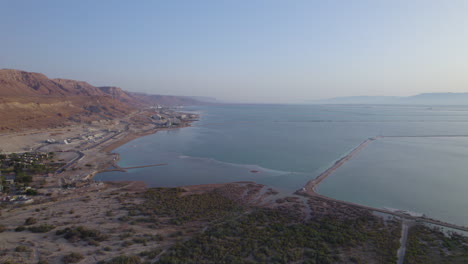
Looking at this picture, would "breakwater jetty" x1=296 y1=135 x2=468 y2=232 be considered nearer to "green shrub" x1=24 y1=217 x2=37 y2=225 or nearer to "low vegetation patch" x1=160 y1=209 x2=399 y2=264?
"low vegetation patch" x1=160 y1=209 x2=399 y2=264

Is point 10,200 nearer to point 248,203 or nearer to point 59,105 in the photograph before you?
point 248,203

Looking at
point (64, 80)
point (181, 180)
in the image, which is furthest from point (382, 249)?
point (64, 80)

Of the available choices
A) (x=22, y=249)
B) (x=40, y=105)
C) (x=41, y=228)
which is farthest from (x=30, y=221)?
(x=40, y=105)

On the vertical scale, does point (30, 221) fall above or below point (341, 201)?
above

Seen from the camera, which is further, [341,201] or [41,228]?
[341,201]

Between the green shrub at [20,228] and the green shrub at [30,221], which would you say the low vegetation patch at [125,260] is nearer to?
the green shrub at [20,228]

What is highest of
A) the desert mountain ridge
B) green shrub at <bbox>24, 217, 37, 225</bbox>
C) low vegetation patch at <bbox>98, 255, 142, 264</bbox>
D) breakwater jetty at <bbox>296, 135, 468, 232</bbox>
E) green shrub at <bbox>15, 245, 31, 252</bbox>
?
the desert mountain ridge

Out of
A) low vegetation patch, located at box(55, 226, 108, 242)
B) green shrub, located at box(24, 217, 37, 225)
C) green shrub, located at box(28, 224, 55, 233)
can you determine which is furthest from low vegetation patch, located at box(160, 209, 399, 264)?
green shrub, located at box(24, 217, 37, 225)

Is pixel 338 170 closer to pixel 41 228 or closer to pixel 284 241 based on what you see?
pixel 284 241

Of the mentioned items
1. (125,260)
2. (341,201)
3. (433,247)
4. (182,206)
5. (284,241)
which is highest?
(125,260)

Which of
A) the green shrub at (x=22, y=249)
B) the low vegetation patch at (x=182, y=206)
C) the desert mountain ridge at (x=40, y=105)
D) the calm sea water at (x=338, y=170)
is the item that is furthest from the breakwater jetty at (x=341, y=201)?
the desert mountain ridge at (x=40, y=105)

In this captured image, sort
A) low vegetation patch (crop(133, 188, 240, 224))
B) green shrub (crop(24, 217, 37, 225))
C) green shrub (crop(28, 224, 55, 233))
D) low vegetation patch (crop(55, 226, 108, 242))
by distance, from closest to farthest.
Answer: low vegetation patch (crop(55, 226, 108, 242)) → green shrub (crop(28, 224, 55, 233)) → green shrub (crop(24, 217, 37, 225)) → low vegetation patch (crop(133, 188, 240, 224))

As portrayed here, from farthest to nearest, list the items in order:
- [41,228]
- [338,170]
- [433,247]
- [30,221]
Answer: [338,170] < [30,221] < [41,228] < [433,247]
